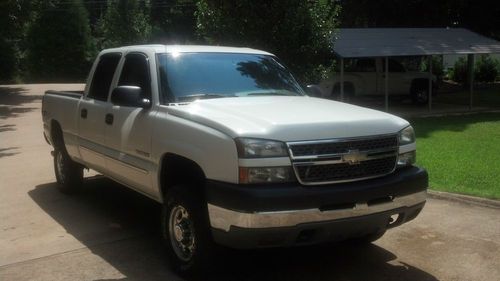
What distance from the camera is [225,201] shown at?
4.12 m

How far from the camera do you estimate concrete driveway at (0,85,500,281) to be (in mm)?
4938

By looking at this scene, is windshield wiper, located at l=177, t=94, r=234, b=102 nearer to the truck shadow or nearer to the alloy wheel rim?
the alloy wheel rim

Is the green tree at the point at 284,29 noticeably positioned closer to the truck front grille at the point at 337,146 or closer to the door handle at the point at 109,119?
the door handle at the point at 109,119

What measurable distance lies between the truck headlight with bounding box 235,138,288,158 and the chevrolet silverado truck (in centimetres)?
1472

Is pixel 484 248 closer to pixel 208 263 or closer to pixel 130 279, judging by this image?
pixel 208 263

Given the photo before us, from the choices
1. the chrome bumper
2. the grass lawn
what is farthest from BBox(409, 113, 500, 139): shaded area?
the chrome bumper

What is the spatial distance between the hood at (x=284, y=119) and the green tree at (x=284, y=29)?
7.90 metres

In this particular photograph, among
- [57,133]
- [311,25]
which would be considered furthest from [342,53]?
[57,133]

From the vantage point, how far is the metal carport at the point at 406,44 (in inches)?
706

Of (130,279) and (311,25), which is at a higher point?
(311,25)

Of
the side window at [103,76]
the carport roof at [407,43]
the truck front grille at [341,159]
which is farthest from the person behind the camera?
the carport roof at [407,43]

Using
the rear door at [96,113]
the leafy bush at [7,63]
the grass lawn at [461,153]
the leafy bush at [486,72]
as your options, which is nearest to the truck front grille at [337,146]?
the rear door at [96,113]

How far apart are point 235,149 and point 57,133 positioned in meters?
4.52

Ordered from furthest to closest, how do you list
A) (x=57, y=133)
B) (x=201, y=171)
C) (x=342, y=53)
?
(x=342, y=53) → (x=57, y=133) → (x=201, y=171)
